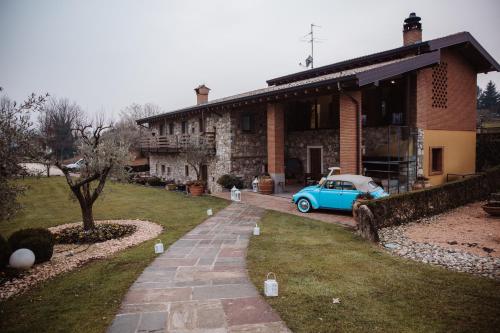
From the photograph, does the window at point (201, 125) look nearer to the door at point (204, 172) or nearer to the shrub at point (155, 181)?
the door at point (204, 172)

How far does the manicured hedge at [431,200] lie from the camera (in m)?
9.39

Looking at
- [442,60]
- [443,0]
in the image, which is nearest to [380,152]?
[442,60]

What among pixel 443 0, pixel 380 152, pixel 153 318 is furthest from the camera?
pixel 443 0

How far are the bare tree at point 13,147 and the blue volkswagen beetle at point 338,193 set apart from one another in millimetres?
8360

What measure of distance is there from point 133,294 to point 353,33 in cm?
3315

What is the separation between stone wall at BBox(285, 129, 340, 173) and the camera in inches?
682

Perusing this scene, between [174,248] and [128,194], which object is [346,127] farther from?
[128,194]

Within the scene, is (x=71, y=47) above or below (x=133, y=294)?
above

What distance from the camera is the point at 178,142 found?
22266 mm

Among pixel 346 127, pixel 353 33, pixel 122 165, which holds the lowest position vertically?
pixel 122 165

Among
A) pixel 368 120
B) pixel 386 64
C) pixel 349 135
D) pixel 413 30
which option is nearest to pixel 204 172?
pixel 368 120

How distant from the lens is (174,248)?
7.67m

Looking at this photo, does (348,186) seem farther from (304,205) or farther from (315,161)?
(315,161)

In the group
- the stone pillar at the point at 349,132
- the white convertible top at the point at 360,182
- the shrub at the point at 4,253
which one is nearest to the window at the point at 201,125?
the stone pillar at the point at 349,132
